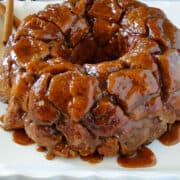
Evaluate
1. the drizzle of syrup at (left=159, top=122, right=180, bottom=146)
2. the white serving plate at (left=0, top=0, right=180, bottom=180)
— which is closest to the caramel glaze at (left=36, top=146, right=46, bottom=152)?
the white serving plate at (left=0, top=0, right=180, bottom=180)

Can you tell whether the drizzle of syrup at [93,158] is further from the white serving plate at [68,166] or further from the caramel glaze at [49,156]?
the caramel glaze at [49,156]

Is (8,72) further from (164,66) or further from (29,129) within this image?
(164,66)

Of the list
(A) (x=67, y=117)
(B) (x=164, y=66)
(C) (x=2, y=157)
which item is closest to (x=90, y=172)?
(A) (x=67, y=117)

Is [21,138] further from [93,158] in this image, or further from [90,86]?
[90,86]

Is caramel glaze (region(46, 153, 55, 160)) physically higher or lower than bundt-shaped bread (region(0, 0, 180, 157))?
lower

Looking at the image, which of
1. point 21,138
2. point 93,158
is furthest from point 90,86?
point 21,138

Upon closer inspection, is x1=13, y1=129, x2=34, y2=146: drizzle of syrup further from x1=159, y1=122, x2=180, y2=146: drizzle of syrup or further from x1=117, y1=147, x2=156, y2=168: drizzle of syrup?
x1=159, y1=122, x2=180, y2=146: drizzle of syrup
